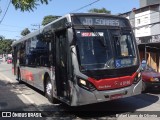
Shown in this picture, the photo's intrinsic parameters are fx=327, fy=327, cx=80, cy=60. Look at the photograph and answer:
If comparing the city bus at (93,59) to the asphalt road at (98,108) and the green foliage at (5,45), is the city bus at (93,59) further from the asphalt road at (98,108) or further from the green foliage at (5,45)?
the green foliage at (5,45)

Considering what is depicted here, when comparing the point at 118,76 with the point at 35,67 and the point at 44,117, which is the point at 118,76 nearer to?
the point at 44,117

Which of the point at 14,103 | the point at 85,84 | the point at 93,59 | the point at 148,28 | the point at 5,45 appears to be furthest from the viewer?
the point at 5,45

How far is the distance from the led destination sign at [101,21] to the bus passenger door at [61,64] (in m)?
0.58

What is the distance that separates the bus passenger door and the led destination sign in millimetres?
582

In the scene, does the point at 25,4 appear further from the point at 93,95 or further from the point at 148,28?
the point at 148,28

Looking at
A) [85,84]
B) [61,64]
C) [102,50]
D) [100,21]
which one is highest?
[100,21]

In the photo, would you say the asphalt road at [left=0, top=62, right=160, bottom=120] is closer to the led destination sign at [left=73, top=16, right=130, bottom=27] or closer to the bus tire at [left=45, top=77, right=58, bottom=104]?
the bus tire at [left=45, top=77, right=58, bottom=104]

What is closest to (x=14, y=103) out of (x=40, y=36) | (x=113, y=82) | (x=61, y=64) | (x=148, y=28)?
(x=40, y=36)

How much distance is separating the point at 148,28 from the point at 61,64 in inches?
965

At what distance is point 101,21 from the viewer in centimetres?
997

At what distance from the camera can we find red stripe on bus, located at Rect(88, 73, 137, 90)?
919cm

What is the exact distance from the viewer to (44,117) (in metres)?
9.59

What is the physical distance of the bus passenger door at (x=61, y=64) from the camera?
9859 mm

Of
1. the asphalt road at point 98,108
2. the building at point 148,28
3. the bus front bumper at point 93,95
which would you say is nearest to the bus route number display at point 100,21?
the bus front bumper at point 93,95
